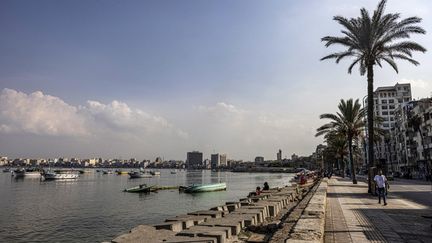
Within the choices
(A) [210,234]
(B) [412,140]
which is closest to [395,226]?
(A) [210,234]

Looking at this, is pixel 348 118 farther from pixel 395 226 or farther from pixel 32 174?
pixel 32 174

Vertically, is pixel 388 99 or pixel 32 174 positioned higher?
pixel 388 99

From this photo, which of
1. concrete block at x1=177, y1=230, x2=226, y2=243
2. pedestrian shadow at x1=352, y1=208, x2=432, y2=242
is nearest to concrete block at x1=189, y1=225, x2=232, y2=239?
concrete block at x1=177, y1=230, x2=226, y2=243

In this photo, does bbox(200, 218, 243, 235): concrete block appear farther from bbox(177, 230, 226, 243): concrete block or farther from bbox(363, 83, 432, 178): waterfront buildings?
bbox(363, 83, 432, 178): waterfront buildings

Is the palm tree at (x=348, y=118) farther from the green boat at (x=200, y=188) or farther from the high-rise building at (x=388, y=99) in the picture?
the high-rise building at (x=388, y=99)

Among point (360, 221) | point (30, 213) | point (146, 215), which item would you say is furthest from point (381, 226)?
point (30, 213)

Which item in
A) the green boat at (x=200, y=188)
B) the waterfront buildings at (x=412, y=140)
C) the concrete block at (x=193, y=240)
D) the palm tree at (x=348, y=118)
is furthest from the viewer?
the waterfront buildings at (x=412, y=140)

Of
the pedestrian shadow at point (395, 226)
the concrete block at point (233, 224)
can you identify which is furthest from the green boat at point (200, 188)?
the concrete block at point (233, 224)

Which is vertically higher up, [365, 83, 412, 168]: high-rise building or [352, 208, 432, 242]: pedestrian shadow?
[365, 83, 412, 168]: high-rise building

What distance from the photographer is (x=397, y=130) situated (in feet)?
324

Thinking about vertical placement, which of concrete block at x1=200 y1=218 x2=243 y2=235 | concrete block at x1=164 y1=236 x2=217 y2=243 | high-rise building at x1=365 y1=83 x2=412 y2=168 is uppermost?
high-rise building at x1=365 y1=83 x2=412 y2=168

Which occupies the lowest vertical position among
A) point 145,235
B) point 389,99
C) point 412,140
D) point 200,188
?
point 200,188

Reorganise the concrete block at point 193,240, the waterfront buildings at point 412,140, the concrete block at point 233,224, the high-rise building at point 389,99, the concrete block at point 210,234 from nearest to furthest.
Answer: the concrete block at point 193,240
the concrete block at point 210,234
the concrete block at point 233,224
the waterfront buildings at point 412,140
the high-rise building at point 389,99

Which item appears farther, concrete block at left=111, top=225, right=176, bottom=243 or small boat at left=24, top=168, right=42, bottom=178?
small boat at left=24, top=168, right=42, bottom=178
